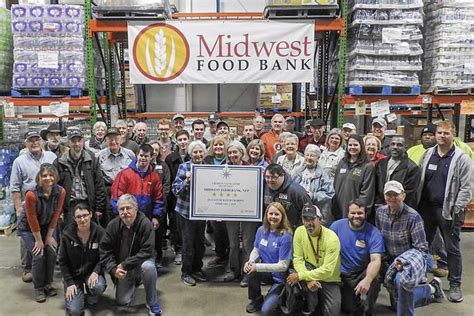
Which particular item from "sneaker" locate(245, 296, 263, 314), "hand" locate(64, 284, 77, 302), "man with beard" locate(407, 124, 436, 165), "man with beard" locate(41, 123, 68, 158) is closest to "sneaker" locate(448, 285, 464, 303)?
"man with beard" locate(407, 124, 436, 165)

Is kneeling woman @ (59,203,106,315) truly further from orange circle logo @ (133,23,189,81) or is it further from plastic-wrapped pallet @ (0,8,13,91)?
plastic-wrapped pallet @ (0,8,13,91)

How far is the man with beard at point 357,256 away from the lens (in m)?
4.68

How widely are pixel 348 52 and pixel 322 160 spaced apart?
2.99 meters

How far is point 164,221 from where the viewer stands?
6.40m

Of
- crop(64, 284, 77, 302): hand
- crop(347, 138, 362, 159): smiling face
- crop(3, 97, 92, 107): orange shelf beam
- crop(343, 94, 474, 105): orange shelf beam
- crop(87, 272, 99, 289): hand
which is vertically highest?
crop(343, 94, 474, 105): orange shelf beam

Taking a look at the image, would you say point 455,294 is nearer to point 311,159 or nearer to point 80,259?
point 311,159

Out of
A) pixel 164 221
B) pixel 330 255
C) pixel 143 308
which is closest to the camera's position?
pixel 330 255

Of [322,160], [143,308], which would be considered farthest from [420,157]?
[143,308]

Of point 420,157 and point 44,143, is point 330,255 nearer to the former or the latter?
point 420,157

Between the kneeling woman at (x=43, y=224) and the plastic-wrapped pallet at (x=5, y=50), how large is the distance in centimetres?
392

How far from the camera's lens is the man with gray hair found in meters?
5.02

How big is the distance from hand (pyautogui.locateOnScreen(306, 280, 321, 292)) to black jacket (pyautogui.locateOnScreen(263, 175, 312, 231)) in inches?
32.4

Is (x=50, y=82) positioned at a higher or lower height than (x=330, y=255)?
higher

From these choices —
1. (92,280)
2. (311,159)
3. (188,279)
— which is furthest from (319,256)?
(92,280)
